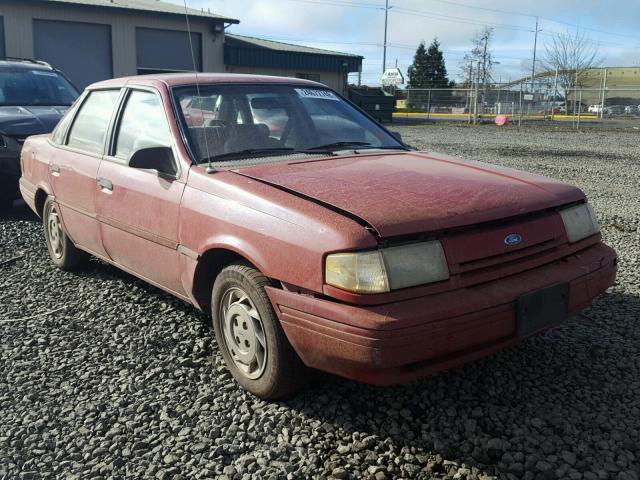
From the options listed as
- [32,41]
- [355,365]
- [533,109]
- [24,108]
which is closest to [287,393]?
[355,365]

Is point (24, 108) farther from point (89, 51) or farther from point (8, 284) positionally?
point (89, 51)

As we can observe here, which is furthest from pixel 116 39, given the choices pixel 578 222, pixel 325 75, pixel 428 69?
pixel 428 69

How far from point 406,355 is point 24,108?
7.22m

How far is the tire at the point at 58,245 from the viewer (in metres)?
5.27

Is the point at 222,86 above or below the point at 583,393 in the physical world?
above

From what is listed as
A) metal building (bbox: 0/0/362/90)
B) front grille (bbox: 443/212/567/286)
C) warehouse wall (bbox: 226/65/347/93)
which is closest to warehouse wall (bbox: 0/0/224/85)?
metal building (bbox: 0/0/362/90)

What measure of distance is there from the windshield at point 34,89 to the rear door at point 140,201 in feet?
16.1

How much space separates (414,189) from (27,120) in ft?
20.2

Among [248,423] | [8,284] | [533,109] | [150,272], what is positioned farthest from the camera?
[533,109]

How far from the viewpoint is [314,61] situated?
32062 mm

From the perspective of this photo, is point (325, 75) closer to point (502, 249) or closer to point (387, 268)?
point (502, 249)

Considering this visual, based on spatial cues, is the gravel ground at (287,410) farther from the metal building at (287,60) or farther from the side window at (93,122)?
the metal building at (287,60)

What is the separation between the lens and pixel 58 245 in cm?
546

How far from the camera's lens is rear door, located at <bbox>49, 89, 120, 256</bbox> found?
4535 mm
